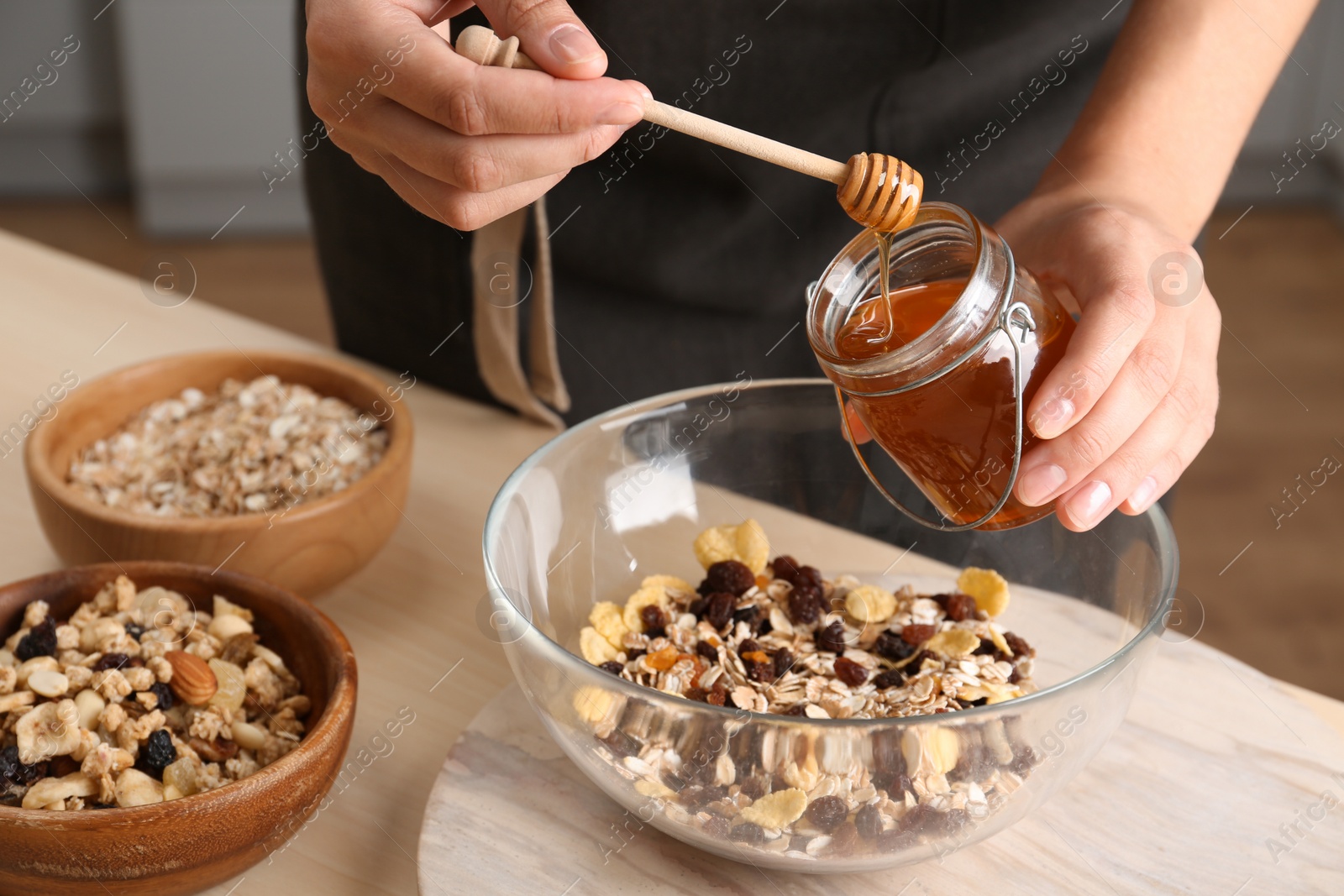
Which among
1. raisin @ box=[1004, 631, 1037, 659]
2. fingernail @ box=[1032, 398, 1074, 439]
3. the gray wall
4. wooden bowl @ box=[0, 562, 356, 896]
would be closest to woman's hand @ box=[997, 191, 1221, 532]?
fingernail @ box=[1032, 398, 1074, 439]

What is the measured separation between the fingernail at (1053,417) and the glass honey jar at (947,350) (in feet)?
0.03

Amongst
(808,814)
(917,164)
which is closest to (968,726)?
(808,814)

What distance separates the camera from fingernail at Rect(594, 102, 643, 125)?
2.09 feet

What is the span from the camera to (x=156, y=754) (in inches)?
26.9

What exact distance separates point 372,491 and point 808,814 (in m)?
0.41

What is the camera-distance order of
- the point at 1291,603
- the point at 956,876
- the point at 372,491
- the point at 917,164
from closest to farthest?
1. the point at 956,876
2. the point at 372,491
3. the point at 917,164
4. the point at 1291,603

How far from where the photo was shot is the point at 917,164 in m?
1.17

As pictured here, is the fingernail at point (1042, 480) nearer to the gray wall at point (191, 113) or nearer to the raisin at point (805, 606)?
the raisin at point (805, 606)

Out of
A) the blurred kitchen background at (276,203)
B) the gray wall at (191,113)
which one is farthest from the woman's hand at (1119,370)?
the gray wall at (191,113)

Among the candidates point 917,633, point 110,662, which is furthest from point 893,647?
point 110,662

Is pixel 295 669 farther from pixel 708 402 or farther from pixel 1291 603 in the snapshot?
pixel 1291 603

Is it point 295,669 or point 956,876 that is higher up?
point 295,669

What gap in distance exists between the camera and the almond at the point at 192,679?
719 millimetres

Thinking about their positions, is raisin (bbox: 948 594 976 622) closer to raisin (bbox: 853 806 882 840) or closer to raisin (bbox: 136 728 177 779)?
raisin (bbox: 853 806 882 840)
